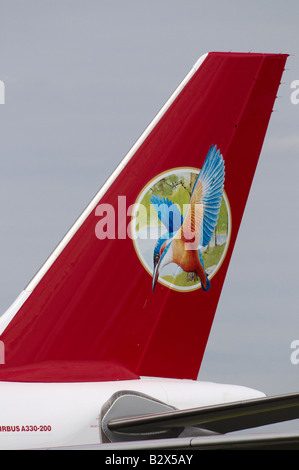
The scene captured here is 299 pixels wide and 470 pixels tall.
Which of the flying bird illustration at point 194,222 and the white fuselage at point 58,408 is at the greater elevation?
the flying bird illustration at point 194,222

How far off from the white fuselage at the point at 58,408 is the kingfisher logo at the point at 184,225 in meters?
2.08

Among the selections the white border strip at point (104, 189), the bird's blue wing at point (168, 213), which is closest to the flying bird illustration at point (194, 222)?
the bird's blue wing at point (168, 213)

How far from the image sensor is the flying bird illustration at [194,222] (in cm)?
1373

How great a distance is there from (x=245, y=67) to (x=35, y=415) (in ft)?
24.0

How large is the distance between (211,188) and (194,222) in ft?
2.44

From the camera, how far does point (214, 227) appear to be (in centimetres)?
1451

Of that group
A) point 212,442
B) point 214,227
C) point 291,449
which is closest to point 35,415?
point 212,442

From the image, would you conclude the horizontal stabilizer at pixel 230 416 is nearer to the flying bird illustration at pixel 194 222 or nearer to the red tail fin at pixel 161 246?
the red tail fin at pixel 161 246

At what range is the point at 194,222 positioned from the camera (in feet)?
46.2

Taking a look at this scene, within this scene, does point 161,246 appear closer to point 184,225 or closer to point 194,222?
point 184,225

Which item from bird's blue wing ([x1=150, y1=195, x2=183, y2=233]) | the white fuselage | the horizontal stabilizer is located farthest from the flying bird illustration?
the horizontal stabilizer

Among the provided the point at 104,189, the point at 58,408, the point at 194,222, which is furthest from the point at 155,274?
the point at 58,408

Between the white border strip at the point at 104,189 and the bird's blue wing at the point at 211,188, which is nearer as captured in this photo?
the white border strip at the point at 104,189

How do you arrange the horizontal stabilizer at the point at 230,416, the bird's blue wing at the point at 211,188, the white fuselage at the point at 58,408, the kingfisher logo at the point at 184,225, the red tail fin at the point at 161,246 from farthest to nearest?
1. the bird's blue wing at the point at 211,188
2. the kingfisher logo at the point at 184,225
3. the red tail fin at the point at 161,246
4. the white fuselage at the point at 58,408
5. the horizontal stabilizer at the point at 230,416
